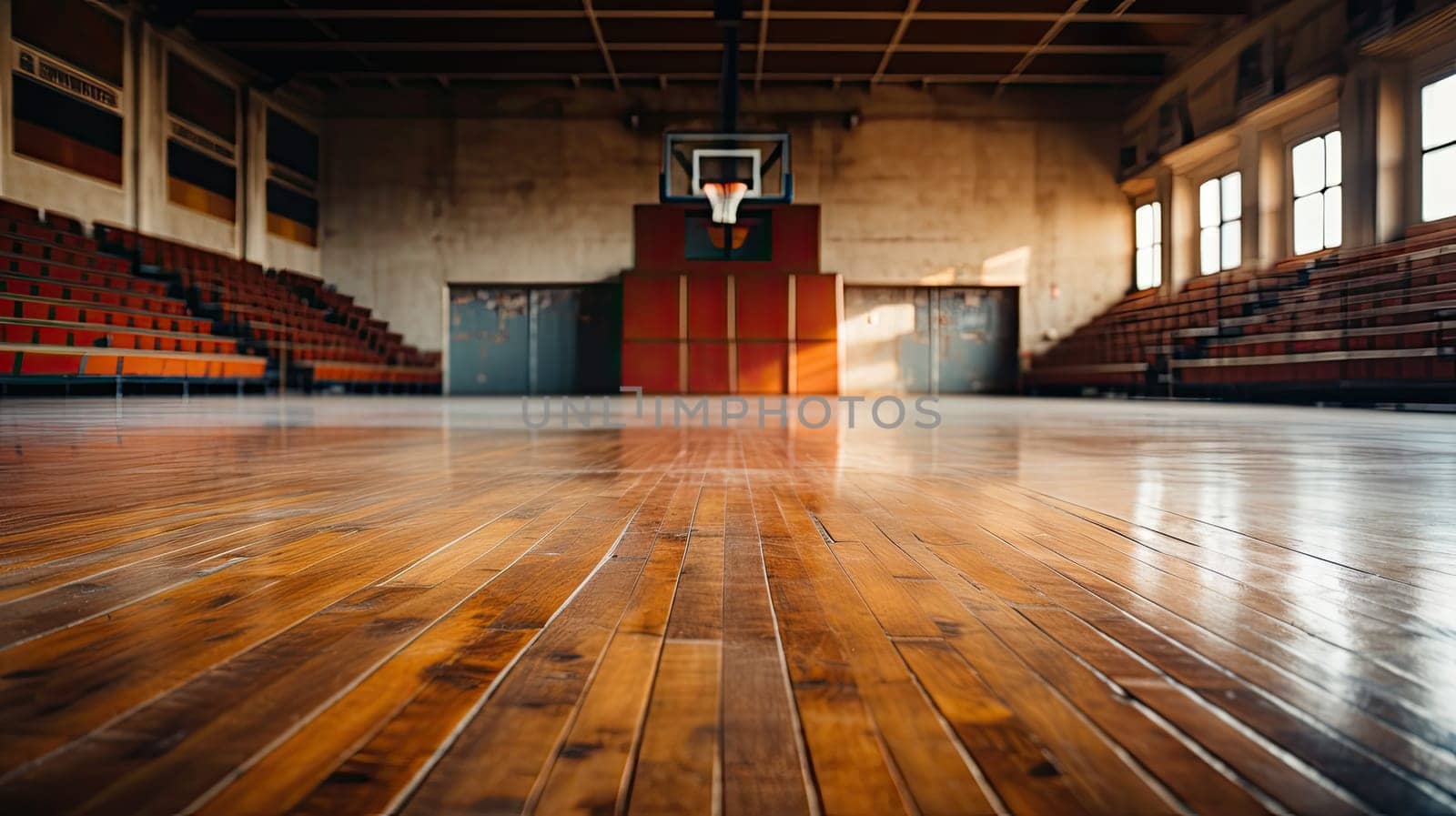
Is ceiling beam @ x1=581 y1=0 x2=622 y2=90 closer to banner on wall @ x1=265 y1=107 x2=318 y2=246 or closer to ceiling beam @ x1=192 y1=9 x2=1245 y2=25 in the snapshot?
ceiling beam @ x1=192 y1=9 x2=1245 y2=25

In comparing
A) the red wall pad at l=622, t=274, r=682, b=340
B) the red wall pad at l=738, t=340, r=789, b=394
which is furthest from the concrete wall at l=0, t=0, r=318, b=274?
the red wall pad at l=738, t=340, r=789, b=394

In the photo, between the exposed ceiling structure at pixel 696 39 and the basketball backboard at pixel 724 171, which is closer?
the exposed ceiling structure at pixel 696 39

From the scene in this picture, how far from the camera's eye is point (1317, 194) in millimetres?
10938

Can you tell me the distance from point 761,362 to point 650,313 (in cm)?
212

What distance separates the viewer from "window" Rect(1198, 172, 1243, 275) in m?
12.4

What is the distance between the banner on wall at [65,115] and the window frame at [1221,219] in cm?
1547

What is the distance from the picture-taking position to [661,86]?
1452cm

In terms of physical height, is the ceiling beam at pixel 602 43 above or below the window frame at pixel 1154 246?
above

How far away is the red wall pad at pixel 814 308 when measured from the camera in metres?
14.4

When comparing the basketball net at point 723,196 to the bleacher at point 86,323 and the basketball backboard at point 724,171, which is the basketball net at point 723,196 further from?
the bleacher at point 86,323

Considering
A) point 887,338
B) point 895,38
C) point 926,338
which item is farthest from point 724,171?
point 926,338

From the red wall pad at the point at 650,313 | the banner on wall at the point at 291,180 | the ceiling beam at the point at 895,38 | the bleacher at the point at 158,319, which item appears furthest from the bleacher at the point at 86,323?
Answer: the ceiling beam at the point at 895,38

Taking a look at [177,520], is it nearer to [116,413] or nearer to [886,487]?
[886,487]

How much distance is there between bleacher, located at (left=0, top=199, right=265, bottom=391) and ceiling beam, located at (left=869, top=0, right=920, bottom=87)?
9895 mm
